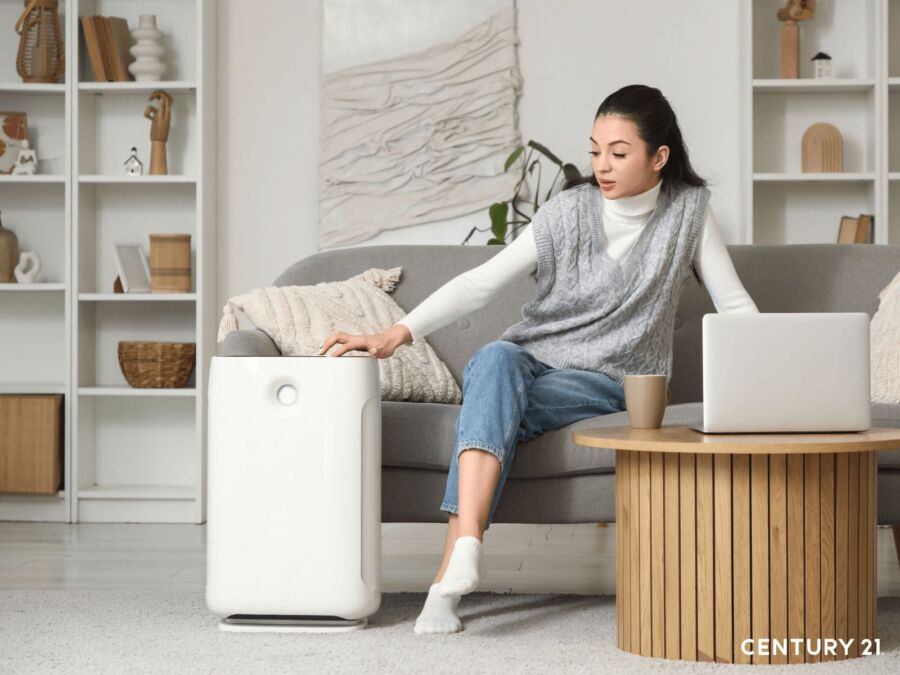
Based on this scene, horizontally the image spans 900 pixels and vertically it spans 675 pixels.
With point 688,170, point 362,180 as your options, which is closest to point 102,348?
point 362,180

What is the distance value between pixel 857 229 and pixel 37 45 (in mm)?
2820

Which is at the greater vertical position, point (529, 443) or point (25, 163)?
point (25, 163)

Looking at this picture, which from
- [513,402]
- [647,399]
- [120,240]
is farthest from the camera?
[120,240]

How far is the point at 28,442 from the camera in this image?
149 inches

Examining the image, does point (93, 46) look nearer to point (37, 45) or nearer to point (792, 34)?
point (37, 45)

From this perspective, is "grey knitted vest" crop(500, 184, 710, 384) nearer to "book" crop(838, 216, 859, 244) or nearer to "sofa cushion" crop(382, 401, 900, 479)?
"sofa cushion" crop(382, 401, 900, 479)

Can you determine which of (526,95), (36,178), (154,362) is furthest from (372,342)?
(36,178)

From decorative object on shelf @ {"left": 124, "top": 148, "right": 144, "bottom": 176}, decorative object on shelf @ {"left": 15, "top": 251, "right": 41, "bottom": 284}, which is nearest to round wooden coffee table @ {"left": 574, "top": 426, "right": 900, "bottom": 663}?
decorative object on shelf @ {"left": 124, "top": 148, "right": 144, "bottom": 176}

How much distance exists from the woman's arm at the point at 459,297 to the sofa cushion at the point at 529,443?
152 mm

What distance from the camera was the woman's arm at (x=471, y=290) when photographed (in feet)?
7.70

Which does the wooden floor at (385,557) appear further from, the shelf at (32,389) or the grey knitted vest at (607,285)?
the grey knitted vest at (607,285)

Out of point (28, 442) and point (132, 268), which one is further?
point (132, 268)

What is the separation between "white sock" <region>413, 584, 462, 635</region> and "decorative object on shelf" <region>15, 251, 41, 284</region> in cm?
242

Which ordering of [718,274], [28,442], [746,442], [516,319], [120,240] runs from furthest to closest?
1. [120,240]
2. [28,442]
3. [516,319]
4. [718,274]
5. [746,442]
